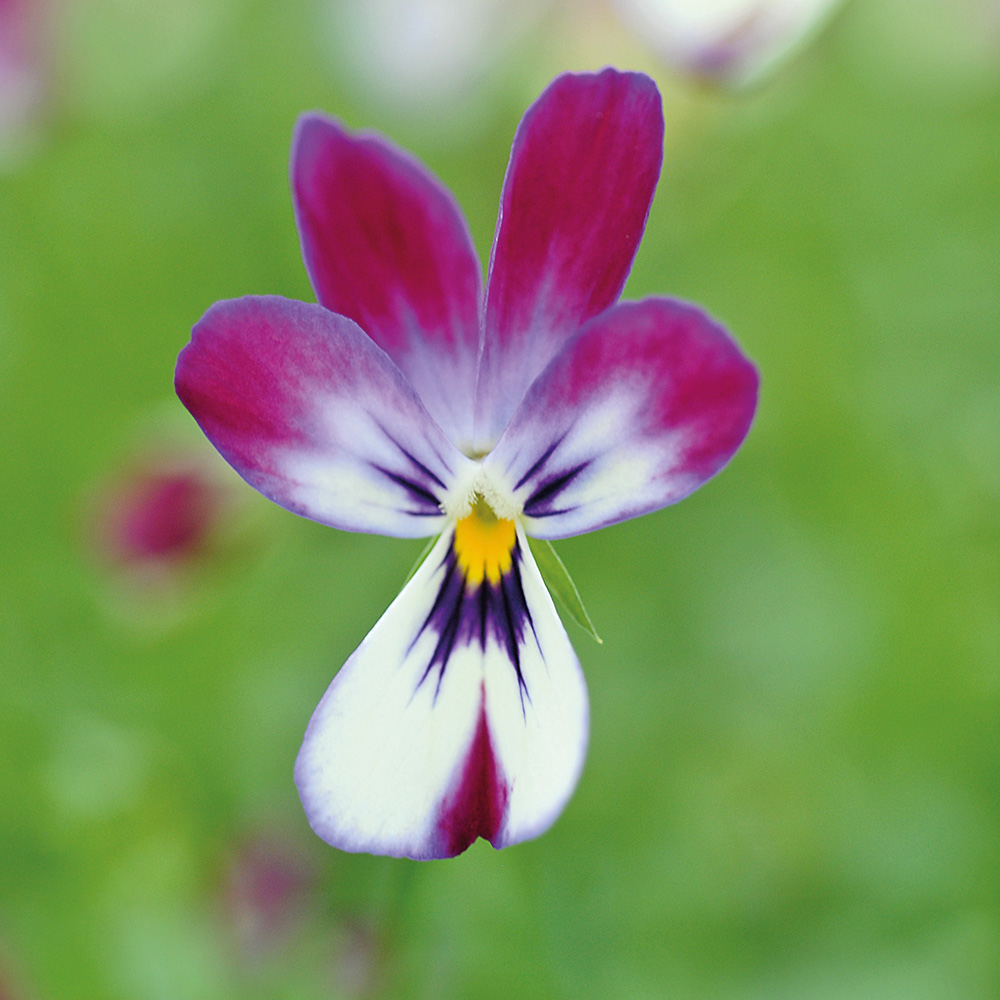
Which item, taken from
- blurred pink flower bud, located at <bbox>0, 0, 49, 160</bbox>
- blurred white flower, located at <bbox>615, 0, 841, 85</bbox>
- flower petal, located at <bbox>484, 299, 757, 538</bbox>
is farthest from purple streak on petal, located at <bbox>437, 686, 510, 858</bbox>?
blurred pink flower bud, located at <bbox>0, 0, 49, 160</bbox>

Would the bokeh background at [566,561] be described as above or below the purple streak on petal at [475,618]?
above

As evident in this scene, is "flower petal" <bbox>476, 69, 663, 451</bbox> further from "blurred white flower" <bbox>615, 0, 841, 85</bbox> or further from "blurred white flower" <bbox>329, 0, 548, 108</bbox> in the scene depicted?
"blurred white flower" <bbox>329, 0, 548, 108</bbox>

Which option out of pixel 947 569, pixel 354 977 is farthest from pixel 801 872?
pixel 354 977

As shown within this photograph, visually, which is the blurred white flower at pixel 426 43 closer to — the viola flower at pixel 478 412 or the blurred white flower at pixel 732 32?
the blurred white flower at pixel 732 32

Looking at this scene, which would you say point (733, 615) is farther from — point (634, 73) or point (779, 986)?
point (634, 73)

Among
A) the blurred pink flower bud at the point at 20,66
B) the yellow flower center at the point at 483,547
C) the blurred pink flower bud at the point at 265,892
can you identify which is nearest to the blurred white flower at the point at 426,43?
the blurred pink flower bud at the point at 20,66

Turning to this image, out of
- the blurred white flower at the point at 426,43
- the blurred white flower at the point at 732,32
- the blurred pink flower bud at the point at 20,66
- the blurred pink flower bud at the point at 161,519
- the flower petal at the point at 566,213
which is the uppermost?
the blurred white flower at the point at 426,43

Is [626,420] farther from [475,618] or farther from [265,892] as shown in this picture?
[265,892]
